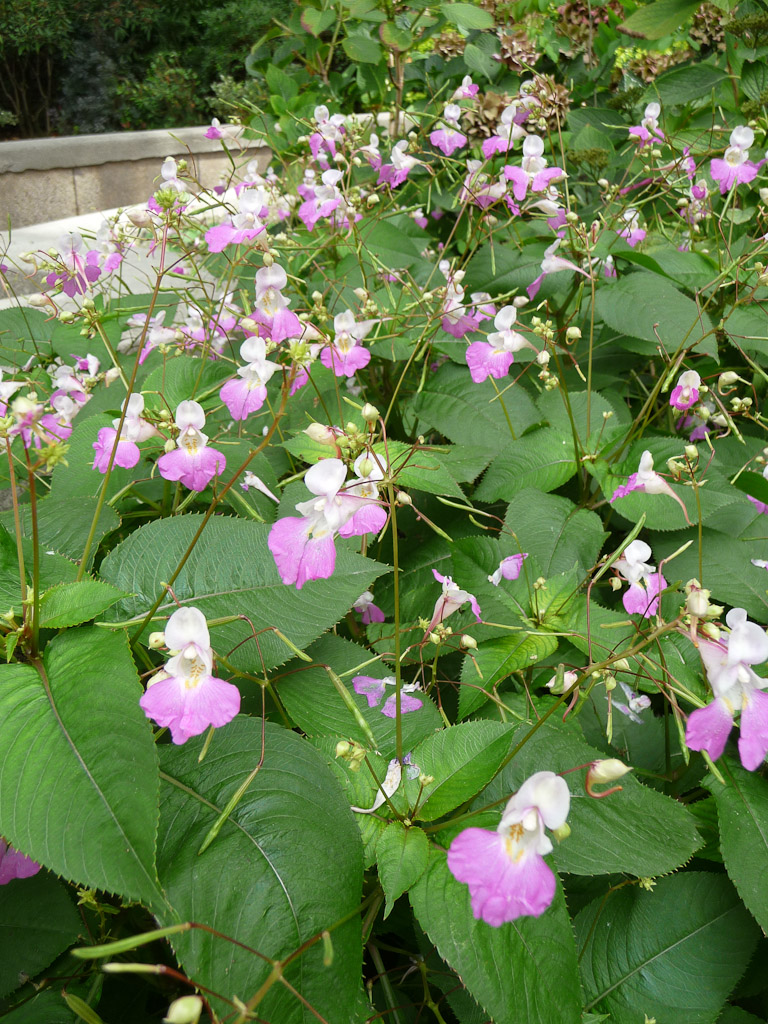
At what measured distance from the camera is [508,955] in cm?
74

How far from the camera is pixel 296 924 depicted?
0.74 metres

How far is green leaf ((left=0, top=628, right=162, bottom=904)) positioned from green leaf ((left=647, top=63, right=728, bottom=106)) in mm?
2362

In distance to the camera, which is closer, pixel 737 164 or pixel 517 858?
pixel 517 858

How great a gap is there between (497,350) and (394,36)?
1.69 m

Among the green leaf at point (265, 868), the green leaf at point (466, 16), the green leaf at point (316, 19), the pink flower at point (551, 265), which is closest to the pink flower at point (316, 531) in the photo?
the green leaf at point (265, 868)

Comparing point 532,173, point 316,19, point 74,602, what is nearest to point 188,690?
point 74,602

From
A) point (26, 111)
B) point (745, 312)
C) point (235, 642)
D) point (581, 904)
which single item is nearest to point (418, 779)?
point (235, 642)

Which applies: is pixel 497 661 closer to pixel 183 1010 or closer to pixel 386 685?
pixel 386 685

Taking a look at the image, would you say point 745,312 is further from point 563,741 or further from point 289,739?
point 289,739

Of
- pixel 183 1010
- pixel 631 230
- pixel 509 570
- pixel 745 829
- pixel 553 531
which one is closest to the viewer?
→ pixel 183 1010

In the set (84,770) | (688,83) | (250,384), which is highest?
(688,83)

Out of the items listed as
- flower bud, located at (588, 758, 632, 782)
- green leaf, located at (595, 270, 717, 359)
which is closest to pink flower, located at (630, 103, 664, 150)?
green leaf, located at (595, 270, 717, 359)

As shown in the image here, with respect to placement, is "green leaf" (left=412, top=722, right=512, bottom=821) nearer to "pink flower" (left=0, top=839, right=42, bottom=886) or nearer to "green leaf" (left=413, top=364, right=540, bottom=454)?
"pink flower" (left=0, top=839, right=42, bottom=886)

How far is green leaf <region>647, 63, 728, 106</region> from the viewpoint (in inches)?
87.7
